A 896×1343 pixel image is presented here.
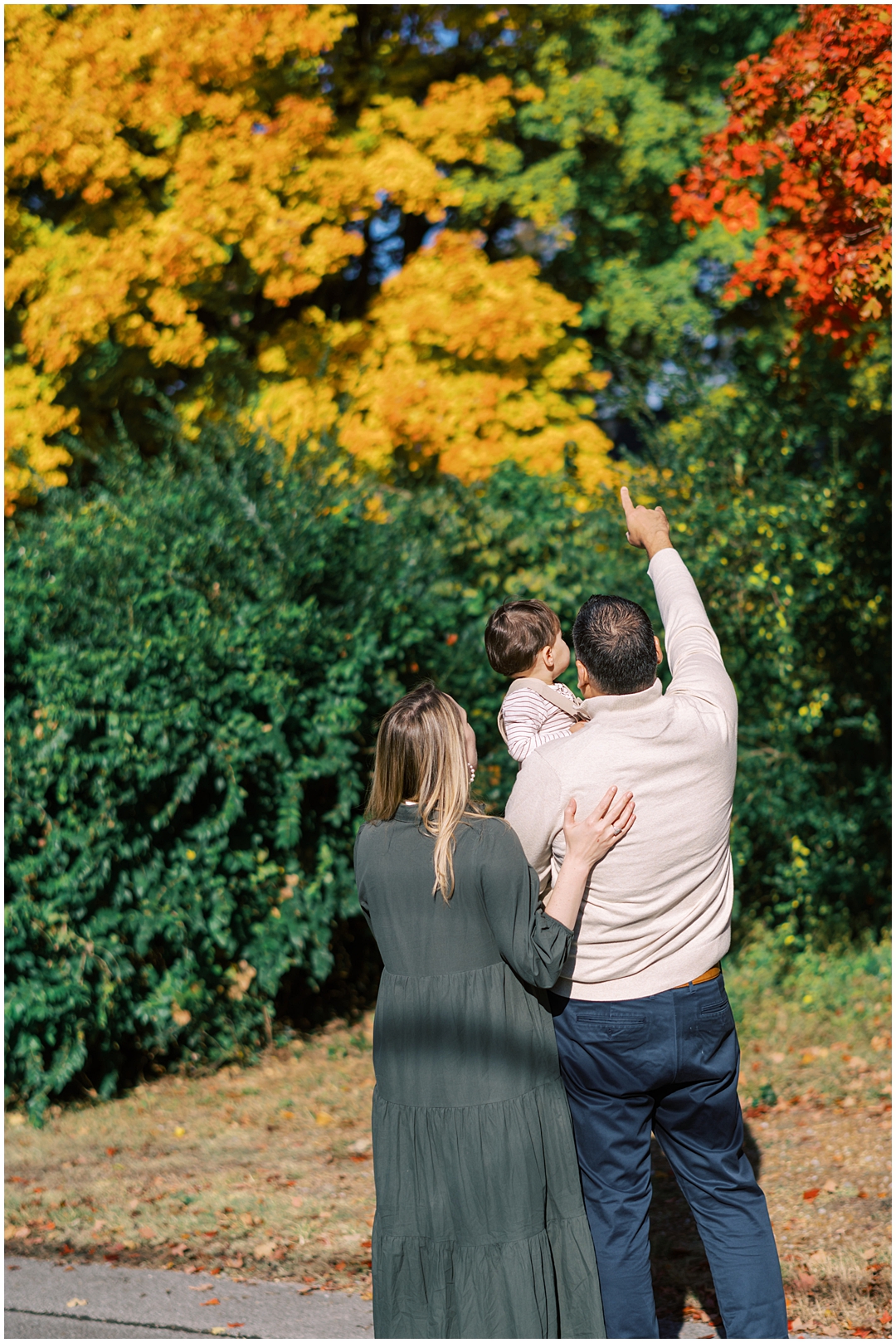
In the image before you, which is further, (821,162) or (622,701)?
(821,162)

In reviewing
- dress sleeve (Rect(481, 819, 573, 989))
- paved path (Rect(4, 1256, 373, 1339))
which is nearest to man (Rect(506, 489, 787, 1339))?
dress sleeve (Rect(481, 819, 573, 989))

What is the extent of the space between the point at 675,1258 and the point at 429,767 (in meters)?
2.41

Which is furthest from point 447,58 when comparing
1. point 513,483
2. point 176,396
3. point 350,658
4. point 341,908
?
point 341,908

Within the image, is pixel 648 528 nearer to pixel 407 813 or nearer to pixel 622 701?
pixel 622 701

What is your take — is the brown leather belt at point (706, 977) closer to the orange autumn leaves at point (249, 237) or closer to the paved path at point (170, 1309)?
the paved path at point (170, 1309)

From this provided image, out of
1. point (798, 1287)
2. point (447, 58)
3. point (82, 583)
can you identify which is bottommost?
point (798, 1287)

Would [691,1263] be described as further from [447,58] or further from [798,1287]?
[447,58]

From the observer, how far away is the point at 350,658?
610 centimetres

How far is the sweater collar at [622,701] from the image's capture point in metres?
2.57

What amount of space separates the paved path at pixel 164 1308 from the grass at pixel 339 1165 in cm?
12

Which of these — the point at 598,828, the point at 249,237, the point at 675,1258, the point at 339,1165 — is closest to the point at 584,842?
the point at 598,828

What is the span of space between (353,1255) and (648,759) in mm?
2632

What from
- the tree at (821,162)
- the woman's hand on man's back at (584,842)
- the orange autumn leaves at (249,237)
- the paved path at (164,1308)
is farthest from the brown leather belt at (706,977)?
the orange autumn leaves at (249,237)

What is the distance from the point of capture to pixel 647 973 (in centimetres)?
259
